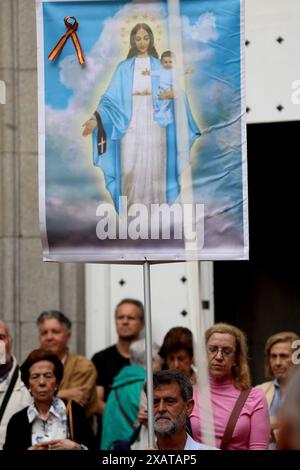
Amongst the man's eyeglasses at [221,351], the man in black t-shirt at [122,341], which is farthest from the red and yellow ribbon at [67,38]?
the man in black t-shirt at [122,341]

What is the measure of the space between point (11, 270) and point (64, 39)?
4157 millimetres

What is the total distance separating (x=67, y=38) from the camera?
6.46 meters

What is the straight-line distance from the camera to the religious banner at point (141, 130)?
634cm

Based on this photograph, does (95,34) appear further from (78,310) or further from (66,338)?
(78,310)

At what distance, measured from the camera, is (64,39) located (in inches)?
254

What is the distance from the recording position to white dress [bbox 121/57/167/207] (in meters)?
6.42

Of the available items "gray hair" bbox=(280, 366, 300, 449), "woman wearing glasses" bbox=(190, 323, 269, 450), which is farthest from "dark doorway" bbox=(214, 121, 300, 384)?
"gray hair" bbox=(280, 366, 300, 449)

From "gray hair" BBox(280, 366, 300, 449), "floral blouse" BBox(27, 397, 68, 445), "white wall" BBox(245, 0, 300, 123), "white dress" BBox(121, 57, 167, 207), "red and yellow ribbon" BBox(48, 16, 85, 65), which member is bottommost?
"floral blouse" BBox(27, 397, 68, 445)

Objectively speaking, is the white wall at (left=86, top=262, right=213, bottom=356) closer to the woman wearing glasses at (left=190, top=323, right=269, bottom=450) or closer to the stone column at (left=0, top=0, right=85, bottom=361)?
the stone column at (left=0, top=0, right=85, bottom=361)

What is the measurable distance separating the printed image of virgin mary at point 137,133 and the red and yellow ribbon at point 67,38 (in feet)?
0.63

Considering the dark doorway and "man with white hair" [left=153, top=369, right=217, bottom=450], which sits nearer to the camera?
"man with white hair" [left=153, top=369, right=217, bottom=450]
